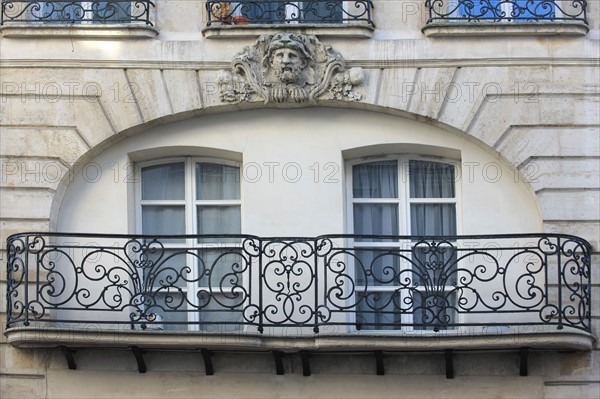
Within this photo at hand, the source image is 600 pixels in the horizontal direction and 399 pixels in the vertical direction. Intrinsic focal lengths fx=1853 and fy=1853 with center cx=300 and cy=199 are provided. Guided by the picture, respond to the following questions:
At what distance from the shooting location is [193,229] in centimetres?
1689

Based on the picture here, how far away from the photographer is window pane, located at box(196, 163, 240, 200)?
55.6 ft

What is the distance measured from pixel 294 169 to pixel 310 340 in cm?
169

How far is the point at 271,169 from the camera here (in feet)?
54.9

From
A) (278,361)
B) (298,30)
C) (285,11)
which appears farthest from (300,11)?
(278,361)

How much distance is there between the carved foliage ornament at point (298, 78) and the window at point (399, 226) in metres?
0.82

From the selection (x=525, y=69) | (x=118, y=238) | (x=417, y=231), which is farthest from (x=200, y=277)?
(x=525, y=69)

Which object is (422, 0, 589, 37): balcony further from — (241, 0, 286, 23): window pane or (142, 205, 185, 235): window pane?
(142, 205, 185, 235): window pane

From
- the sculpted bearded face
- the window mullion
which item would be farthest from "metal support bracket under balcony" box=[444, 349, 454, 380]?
the sculpted bearded face

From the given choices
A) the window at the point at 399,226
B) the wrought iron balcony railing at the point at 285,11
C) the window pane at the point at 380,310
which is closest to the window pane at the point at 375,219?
the window at the point at 399,226

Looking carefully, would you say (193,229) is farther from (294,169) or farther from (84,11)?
(84,11)

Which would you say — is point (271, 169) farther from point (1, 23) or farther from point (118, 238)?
point (1, 23)

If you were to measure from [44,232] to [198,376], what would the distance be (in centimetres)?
185

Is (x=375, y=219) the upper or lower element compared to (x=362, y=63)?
lower

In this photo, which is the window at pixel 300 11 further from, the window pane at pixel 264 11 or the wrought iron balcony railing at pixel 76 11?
the wrought iron balcony railing at pixel 76 11
